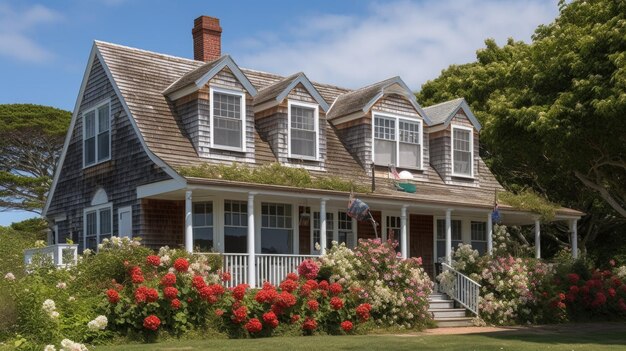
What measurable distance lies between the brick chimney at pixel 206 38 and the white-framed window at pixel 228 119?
14.7ft

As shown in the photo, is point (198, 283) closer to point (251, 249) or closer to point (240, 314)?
point (240, 314)

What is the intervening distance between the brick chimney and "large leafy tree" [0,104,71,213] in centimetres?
2747

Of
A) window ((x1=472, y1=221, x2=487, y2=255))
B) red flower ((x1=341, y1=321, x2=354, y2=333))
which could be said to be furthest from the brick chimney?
red flower ((x1=341, y1=321, x2=354, y2=333))

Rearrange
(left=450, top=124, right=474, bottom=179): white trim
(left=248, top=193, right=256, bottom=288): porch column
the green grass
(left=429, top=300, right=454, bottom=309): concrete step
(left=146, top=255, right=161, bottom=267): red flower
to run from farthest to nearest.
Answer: (left=450, top=124, right=474, bottom=179): white trim → (left=429, top=300, right=454, bottom=309): concrete step → (left=248, top=193, right=256, bottom=288): porch column → (left=146, top=255, right=161, bottom=267): red flower → the green grass

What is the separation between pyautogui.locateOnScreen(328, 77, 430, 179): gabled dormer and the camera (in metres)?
26.3

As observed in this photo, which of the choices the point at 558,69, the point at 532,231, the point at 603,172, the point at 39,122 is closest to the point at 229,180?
the point at 558,69

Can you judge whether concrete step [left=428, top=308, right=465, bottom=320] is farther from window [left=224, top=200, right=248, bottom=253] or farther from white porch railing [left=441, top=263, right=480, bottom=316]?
window [left=224, top=200, right=248, bottom=253]

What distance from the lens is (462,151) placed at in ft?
95.7

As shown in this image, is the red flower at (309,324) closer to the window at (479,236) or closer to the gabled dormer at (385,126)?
the gabled dormer at (385,126)

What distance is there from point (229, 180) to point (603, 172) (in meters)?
11.0

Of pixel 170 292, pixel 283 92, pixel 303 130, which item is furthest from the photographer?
pixel 303 130

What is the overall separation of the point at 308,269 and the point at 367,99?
8.13 metres

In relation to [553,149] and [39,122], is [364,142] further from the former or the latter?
[39,122]

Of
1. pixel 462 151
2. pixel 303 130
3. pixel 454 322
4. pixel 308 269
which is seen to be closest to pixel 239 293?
pixel 308 269
